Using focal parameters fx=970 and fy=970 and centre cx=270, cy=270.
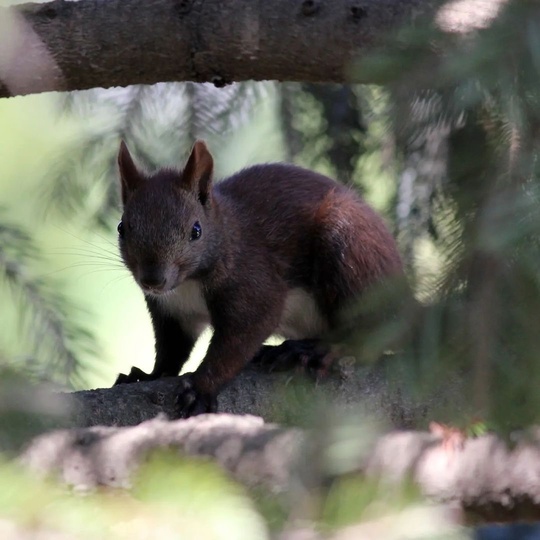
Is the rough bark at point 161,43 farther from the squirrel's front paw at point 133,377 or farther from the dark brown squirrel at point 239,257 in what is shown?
the squirrel's front paw at point 133,377

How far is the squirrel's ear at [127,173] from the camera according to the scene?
2.37 m

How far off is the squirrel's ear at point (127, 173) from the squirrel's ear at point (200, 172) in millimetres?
123

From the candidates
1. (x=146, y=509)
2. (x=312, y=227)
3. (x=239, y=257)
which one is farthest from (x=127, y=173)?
(x=146, y=509)

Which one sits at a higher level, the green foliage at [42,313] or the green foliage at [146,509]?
the green foliage at [42,313]

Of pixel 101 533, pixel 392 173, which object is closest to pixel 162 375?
pixel 392 173

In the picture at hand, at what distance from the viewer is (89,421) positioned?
5.83 feet

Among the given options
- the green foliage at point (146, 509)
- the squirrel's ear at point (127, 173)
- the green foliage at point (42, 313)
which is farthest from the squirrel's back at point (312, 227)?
the green foliage at point (146, 509)

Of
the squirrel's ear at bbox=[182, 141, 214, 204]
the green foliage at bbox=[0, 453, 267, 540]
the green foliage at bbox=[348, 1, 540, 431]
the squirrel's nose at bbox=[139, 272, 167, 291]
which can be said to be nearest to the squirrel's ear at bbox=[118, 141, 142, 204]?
the squirrel's ear at bbox=[182, 141, 214, 204]

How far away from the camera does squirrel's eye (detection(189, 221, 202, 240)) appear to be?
7.67 ft

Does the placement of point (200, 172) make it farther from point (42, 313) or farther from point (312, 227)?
point (42, 313)

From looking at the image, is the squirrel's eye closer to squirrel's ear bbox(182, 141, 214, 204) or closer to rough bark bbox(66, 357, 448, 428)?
squirrel's ear bbox(182, 141, 214, 204)

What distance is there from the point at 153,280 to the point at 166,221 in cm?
19

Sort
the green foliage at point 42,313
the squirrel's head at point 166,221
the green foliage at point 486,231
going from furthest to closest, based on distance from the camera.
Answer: the squirrel's head at point 166,221
the green foliage at point 42,313
the green foliage at point 486,231

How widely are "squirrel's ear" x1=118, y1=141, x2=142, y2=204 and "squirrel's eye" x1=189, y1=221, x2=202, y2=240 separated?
0.19 metres
